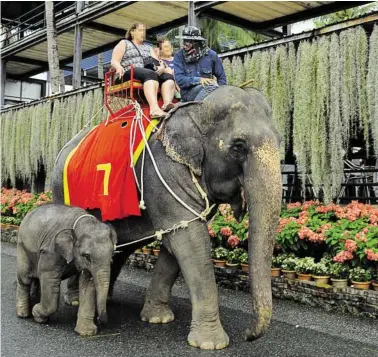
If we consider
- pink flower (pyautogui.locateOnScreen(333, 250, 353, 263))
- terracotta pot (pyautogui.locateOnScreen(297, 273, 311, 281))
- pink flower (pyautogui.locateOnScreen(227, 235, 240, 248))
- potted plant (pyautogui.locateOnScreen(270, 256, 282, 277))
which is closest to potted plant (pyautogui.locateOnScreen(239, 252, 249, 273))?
pink flower (pyautogui.locateOnScreen(227, 235, 240, 248))

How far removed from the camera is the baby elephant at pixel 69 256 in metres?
4.84

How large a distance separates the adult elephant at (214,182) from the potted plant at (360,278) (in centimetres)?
194

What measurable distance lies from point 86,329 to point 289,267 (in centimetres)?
275

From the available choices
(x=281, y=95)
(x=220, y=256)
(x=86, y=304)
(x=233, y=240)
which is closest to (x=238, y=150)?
(x=86, y=304)

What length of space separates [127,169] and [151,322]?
1.53 metres

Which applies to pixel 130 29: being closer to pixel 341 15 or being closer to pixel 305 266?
pixel 305 266

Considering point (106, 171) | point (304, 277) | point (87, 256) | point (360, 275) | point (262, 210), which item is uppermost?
point (106, 171)

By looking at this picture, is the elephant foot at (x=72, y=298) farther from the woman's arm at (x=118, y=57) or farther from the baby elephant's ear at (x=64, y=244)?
the woman's arm at (x=118, y=57)

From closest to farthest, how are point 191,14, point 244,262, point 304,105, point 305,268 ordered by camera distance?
1. point 305,268
2. point 244,262
3. point 304,105
4. point 191,14

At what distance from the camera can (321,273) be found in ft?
20.8

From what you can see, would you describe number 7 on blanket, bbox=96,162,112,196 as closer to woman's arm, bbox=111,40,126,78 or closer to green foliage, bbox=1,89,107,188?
woman's arm, bbox=111,40,126,78

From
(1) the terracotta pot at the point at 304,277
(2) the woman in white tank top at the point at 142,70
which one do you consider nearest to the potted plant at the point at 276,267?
(1) the terracotta pot at the point at 304,277

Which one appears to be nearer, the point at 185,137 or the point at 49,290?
the point at 185,137

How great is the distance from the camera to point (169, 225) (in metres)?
4.89
